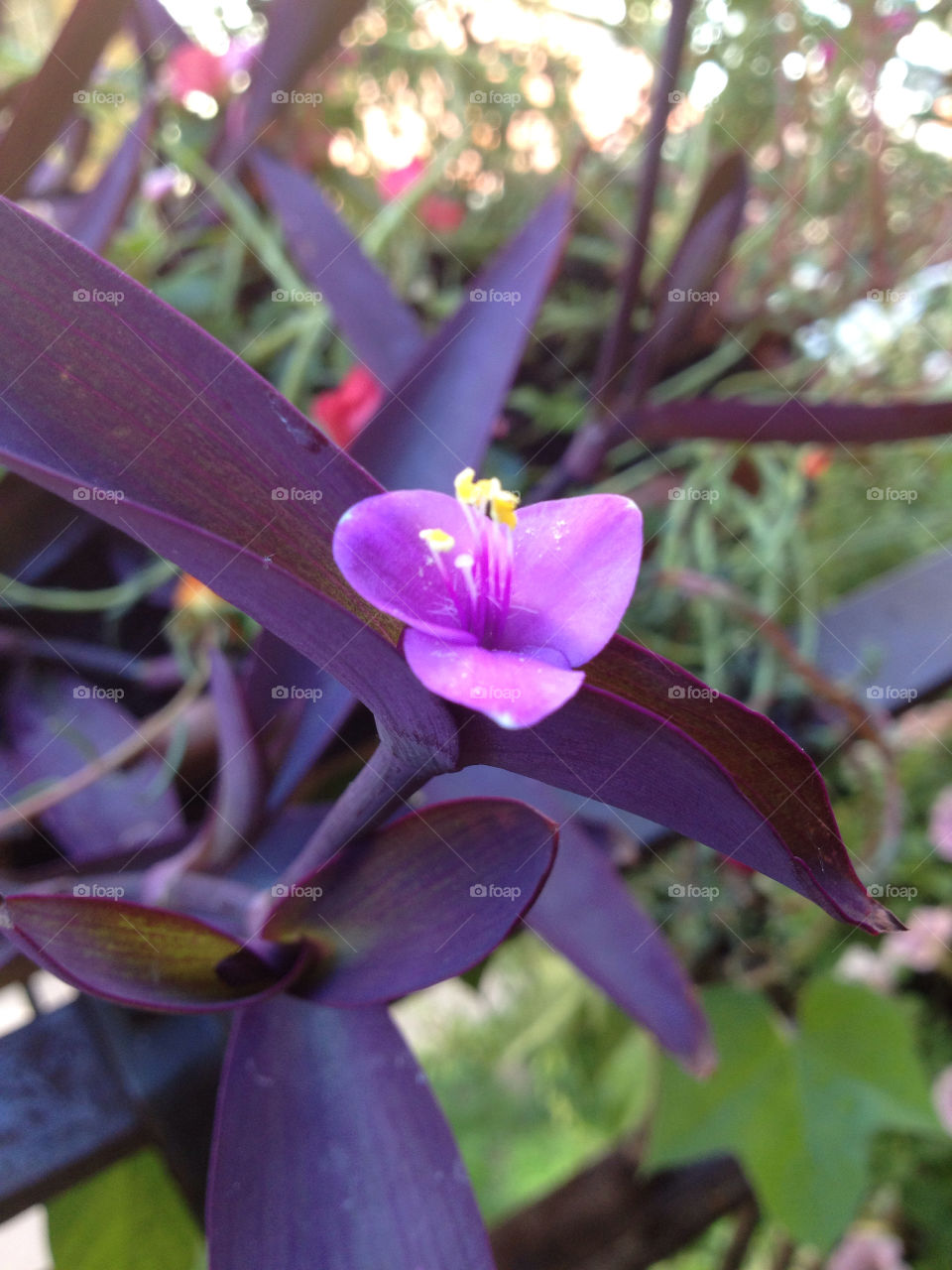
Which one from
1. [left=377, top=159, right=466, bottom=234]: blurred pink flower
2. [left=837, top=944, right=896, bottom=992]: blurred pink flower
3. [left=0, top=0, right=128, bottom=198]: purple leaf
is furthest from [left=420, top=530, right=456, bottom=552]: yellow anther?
[left=837, top=944, right=896, bottom=992]: blurred pink flower

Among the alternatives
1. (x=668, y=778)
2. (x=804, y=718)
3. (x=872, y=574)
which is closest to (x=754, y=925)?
(x=804, y=718)

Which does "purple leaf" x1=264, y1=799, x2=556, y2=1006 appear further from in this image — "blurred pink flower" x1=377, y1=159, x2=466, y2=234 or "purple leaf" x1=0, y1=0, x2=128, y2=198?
"blurred pink flower" x1=377, y1=159, x2=466, y2=234

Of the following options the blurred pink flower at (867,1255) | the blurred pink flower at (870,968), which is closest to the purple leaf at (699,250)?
the blurred pink flower at (870,968)

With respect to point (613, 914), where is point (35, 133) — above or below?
above

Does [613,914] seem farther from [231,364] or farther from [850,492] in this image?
[850,492]

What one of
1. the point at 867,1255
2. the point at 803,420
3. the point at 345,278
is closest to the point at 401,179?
the point at 345,278
